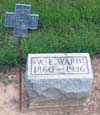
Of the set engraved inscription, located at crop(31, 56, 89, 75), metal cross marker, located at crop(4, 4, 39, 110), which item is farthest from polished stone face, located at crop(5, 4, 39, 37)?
engraved inscription, located at crop(31, 56, 89, 75)

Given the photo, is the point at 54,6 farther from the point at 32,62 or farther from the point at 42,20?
the point at 32,62

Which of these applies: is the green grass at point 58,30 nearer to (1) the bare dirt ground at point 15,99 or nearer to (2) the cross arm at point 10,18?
(1) the bare dirt ground at point 15,99

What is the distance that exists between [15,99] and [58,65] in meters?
0.64

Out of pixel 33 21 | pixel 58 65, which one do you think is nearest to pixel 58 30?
pixel 58 65

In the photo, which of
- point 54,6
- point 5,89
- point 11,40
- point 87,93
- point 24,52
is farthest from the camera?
point 54,6

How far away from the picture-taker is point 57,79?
12.8ft

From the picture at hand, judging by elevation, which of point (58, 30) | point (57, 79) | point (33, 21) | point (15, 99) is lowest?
point (15, 99)

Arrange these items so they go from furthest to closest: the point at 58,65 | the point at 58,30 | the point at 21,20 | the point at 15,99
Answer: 1. the point at 58,30
2. the point at 15,99
3. the point at 58,65
4. the point at 21,20

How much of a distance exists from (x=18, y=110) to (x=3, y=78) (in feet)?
1.74

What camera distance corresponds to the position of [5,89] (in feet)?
14.6

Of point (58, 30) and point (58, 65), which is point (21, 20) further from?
point (58, 30)

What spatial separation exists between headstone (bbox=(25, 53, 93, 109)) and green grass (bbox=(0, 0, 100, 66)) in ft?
2.32

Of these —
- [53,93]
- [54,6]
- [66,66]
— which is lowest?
[53,93]

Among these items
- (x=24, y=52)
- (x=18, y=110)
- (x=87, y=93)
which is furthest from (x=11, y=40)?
(x=87, y=93)
